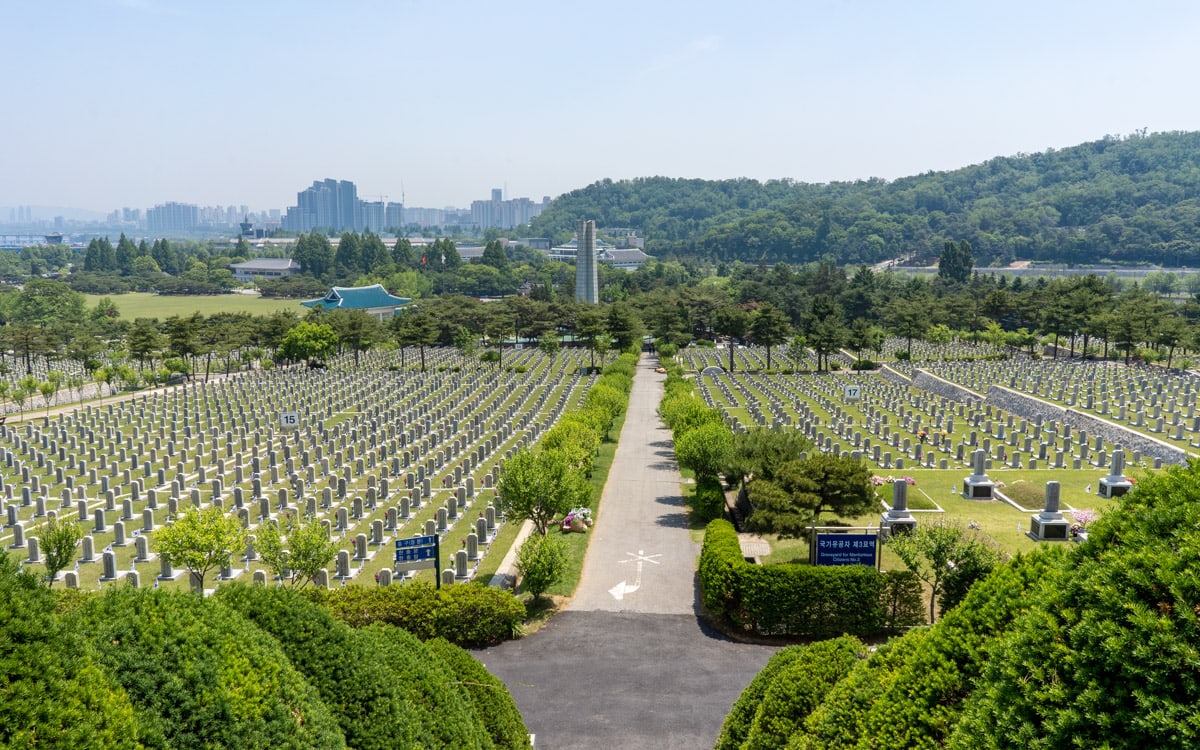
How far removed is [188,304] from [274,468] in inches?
3697

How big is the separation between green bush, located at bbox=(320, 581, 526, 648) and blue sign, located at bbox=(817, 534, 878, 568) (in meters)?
6.24

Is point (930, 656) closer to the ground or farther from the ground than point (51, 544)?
farther from the ground

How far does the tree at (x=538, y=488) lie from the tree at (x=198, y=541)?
639 centimetres

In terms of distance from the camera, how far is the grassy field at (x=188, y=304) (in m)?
98.2

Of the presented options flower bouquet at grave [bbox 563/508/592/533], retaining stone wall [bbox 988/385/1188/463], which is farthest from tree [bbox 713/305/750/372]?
flower bouquet at grave [bbox 563/508/592/533]

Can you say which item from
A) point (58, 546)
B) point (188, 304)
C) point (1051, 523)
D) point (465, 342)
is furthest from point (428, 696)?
point (188, 304)

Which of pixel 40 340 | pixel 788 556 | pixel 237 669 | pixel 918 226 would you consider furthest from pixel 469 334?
pixel 918 226

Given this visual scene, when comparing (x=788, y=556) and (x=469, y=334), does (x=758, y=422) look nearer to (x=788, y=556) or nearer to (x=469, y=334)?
(x=788, y=556)

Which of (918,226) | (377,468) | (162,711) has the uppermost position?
(918,226)

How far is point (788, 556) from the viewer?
1922 cm

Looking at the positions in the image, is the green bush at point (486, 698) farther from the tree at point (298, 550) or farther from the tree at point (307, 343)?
the tree at point (307, 343)

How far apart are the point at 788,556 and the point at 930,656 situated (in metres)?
12.9

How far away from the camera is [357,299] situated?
89.4m

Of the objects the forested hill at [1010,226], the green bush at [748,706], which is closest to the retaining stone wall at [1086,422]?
the green bush at [748,706]
